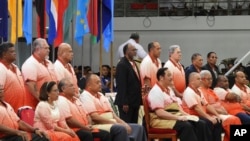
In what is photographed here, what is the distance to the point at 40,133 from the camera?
798cm

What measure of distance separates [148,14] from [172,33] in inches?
34.2

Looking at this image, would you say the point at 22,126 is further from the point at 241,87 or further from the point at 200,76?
the point at 241,87

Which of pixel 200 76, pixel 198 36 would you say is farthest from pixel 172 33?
pixel 200 76

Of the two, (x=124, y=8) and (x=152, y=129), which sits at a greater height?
(x=124, y=8)

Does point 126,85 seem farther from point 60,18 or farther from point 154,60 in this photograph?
point 60,18

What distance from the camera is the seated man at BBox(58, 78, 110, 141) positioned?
28.5ft

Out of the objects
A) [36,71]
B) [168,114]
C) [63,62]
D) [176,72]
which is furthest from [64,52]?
[176,72]

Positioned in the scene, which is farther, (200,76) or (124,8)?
(124,8)

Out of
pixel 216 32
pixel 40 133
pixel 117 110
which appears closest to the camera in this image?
pixel 40 133

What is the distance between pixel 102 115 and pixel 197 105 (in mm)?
1759

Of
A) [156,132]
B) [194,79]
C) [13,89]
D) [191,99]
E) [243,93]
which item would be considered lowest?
[156,132]

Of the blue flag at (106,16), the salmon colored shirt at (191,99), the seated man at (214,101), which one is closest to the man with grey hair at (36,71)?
the salmon colored shirt at (191,99)

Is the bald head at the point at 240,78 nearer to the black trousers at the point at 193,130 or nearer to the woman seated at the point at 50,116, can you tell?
the black trousers at the point at 193,130

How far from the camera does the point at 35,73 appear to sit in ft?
28.7
